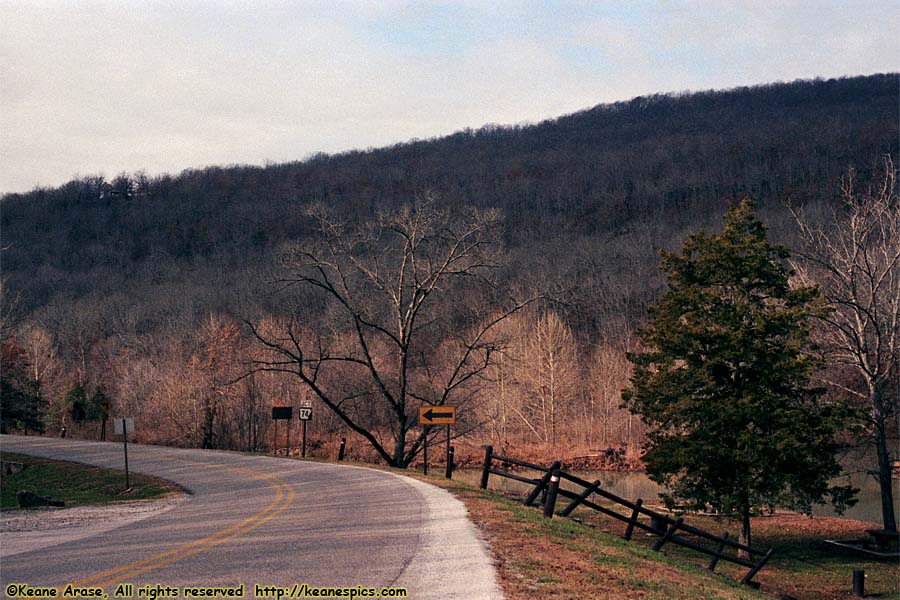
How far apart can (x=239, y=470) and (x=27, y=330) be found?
7022 centimetres

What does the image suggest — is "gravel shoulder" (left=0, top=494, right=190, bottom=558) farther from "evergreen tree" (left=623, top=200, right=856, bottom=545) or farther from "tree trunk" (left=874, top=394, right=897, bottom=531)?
"tree trunk" (left=874, top=394, right=897, bottom=531)

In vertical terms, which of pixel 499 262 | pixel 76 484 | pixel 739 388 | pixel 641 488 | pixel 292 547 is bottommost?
pixel 641 488

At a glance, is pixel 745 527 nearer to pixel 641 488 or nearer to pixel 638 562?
pixel 638 562

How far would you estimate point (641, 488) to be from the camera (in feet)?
125

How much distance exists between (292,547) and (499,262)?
75.4 ft

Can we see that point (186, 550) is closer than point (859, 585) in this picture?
Yes

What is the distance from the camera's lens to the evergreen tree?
23234 millimetres

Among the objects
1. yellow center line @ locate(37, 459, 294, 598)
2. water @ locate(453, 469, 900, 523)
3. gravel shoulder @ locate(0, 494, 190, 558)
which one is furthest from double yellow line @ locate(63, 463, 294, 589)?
water @ locate(453, 469, 900, 523)

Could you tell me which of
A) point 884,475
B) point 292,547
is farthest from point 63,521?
point 884,475

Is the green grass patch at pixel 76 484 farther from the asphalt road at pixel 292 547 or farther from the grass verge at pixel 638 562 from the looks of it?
the grass verge at pixel 638 562

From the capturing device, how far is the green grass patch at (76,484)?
76.9ft

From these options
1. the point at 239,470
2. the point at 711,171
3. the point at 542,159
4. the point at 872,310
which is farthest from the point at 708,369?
the point at 542,159

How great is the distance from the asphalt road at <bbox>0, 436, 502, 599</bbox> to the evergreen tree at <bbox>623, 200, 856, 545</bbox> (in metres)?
8.60

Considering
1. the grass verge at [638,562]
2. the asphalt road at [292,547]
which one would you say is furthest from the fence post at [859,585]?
the asphalt road at [292,547]
